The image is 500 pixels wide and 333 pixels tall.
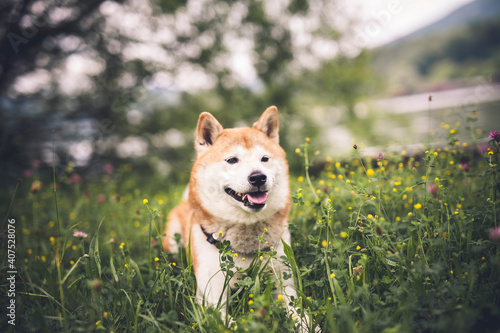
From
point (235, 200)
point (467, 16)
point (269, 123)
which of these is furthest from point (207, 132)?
point (467, 16)

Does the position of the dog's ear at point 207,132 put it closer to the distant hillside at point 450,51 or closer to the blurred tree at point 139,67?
the blurred tree at point 139,67

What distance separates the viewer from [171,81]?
6.19 metres

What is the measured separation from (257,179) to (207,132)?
82 cm

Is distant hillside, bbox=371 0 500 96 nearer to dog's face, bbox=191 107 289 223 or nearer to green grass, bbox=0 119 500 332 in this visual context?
green grass, bbox=0 119 500 332

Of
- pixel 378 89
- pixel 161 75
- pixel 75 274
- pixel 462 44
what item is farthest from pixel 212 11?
pixel 462 44

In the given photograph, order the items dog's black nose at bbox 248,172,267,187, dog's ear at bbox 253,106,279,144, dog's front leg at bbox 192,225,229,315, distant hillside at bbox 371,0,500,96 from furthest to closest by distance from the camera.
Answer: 1. distant hillside at bbox 371,0,500,96
2. dog's ear at bbox 253,106,279,144
3. dog's black nose at bbox 248,172,267,187
4. dog's front leg at bbox 192,225,229,315

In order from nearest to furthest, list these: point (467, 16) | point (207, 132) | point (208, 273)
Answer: point (208, 273)
point (207, 132)
point (467, 16)

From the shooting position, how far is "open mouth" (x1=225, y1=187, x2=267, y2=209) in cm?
217

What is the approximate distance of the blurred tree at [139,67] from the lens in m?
5.32

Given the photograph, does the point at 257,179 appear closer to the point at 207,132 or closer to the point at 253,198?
the point at 253,198

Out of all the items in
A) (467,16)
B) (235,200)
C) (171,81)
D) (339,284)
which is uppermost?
(467,16)

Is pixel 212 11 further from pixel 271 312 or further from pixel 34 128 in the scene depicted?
pixel 271 312

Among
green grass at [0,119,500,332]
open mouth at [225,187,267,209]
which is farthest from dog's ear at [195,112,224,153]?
green grass at [0,119,500,332]

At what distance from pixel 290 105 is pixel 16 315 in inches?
249
